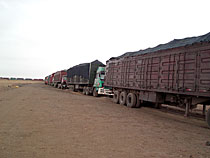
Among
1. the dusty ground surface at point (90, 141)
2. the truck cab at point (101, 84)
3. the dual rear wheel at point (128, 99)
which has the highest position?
the truck cab at point (101, 84)

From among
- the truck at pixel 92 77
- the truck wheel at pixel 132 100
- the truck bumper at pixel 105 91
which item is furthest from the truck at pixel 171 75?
the truck at pixel 92 77

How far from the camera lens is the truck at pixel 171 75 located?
7.01 meters

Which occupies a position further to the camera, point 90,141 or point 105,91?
point 105,91

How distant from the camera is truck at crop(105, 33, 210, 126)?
7.01 meters

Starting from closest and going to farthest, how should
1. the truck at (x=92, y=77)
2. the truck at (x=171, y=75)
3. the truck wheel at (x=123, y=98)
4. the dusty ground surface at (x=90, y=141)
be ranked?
the dusty ground surface at (x=90, y=141)
the truck at (x=171, y=75)
the truck wheel at (x=123, y=98)
the truck at (x=92, y=77)

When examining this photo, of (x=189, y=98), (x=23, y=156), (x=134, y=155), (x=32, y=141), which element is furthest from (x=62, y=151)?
(x=189, y=98)

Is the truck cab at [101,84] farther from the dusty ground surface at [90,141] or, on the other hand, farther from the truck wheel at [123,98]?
the dusty ground surface at [90,141]

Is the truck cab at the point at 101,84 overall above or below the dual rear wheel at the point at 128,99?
above

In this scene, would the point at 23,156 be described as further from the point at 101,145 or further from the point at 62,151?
the point at 101,145

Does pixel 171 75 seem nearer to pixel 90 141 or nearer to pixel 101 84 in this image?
pixel 90 141

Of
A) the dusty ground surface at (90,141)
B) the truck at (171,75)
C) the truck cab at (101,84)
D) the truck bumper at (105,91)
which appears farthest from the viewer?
the truck cab at (101,84)

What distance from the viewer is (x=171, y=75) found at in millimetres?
8445

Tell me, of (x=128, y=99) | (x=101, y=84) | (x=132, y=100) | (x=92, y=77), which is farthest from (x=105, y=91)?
(x=132, y=100)

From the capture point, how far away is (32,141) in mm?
4293
